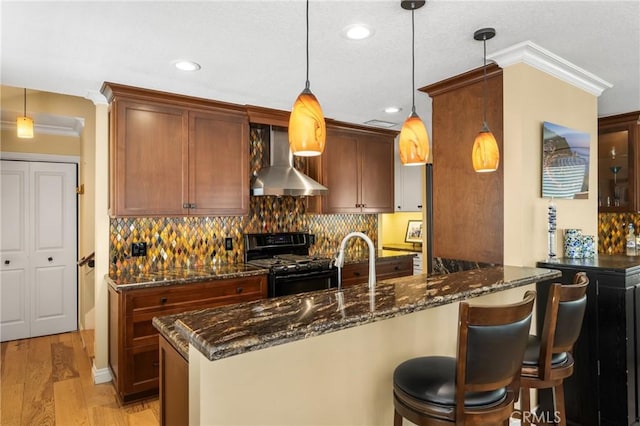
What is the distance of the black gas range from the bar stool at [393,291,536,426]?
218cm

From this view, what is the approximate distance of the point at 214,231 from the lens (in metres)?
3.95

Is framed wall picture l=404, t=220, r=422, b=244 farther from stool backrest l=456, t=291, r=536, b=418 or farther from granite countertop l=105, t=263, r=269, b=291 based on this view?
stool backrest l=456, t=291, r=536, b=418

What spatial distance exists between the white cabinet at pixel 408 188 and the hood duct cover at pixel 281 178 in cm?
186

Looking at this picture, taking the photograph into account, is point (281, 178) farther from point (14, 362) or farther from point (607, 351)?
point (14, 362)

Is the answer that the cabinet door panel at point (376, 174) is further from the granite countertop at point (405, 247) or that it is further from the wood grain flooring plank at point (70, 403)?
the wood grain flooring plank at point (70, 403)

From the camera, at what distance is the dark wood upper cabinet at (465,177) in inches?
106

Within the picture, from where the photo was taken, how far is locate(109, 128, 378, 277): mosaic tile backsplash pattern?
11.6ft

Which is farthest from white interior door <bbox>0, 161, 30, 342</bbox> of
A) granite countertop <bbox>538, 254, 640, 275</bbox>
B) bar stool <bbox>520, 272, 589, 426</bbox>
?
granite countertop <bbox>538, 254, 640, 275</bbox>

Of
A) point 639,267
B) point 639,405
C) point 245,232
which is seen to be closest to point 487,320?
point 639,267

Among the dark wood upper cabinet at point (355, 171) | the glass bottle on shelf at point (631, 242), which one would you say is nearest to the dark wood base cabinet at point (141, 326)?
the dark wood upper cabinet at point (355, 171)

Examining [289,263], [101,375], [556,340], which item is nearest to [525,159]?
[556,340]

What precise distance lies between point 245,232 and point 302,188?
78 cm

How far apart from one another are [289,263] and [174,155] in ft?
4.75

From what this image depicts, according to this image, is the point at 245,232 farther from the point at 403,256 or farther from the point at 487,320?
the point at 487,320
